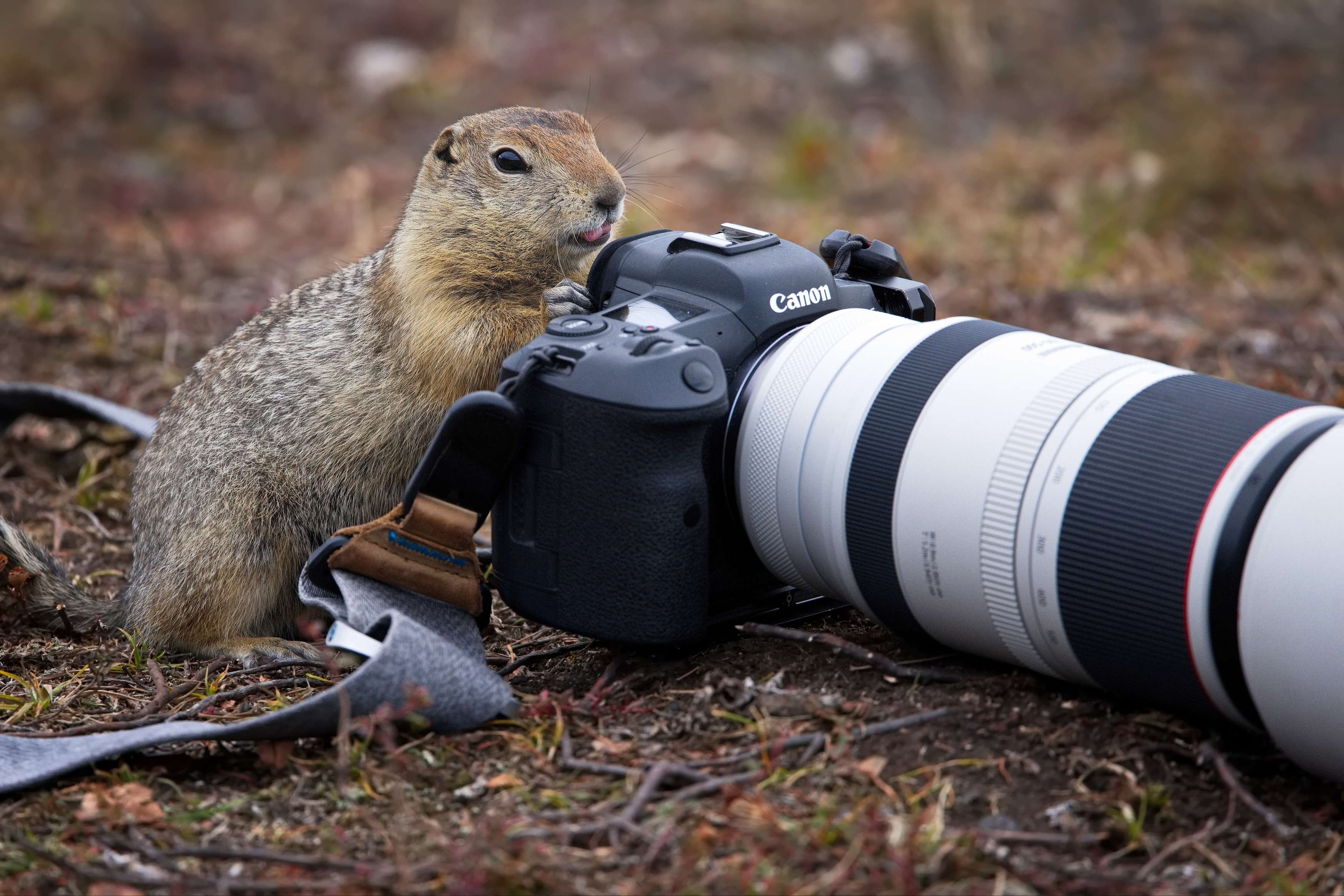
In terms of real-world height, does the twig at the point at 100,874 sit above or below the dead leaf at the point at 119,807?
below

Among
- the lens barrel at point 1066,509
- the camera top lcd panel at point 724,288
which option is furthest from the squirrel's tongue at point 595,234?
the lens barrel at point 1066,509

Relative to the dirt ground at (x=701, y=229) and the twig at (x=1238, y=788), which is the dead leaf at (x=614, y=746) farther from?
the twig at (x=1238, y=788)

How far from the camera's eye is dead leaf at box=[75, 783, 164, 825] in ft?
8.25

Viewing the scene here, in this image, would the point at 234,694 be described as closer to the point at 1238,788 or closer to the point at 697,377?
the point at 697,377

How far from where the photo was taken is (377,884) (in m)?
2.25

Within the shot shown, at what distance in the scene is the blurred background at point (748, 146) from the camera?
5.87m

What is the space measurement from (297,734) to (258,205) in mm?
6356

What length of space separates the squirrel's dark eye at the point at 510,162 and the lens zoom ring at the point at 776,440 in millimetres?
1060

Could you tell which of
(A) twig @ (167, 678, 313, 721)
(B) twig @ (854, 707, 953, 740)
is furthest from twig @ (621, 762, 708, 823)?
(A) twig @ (167, 678, 313, 721)

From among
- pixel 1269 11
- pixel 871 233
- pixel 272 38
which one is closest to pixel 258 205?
pixel 272 38

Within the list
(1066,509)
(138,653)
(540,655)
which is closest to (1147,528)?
(1066,509)

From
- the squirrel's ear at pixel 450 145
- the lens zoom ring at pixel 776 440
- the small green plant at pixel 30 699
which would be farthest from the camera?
the squirrel's ear at pixel 450 145

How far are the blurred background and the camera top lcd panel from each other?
236 cm

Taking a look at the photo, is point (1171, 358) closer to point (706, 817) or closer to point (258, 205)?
point (706, 817)
